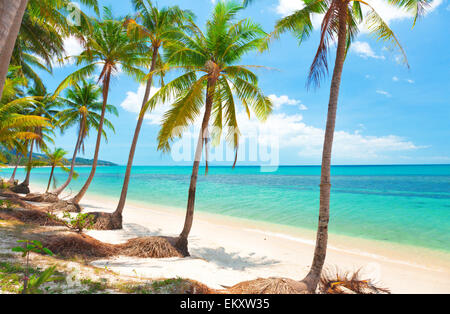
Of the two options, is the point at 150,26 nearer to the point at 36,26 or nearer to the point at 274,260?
the point at 36,26

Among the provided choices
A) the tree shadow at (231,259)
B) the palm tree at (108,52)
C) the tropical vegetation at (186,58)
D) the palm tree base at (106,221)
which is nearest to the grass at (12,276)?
the tropical vegetation at (186,58)

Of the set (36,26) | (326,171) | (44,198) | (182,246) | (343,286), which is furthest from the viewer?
(44,198)

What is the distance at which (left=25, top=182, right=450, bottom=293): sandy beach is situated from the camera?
5437 millimetres

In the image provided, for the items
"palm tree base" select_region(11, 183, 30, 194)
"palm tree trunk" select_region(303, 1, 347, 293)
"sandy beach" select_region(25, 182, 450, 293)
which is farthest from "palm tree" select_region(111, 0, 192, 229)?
"palm tree base" select_region(11, 183, 30, 194)

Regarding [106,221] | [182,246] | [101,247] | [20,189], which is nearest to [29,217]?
[106,221]

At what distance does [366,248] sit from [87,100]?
64.4 feet

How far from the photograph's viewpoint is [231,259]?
7.45 m

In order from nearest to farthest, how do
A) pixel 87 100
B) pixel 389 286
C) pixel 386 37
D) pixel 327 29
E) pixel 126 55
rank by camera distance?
pixel 327 29 < pixel 386 37 < pixel 389 286 < pixel 126 55 < pixel 87 100

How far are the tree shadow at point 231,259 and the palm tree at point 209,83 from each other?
2.93ft

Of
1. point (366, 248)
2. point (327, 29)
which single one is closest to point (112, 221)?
point (327, 29)

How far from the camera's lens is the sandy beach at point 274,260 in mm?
5437

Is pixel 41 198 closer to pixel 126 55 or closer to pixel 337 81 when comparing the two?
pixel 126 55

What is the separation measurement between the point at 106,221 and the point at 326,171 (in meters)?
8.59
